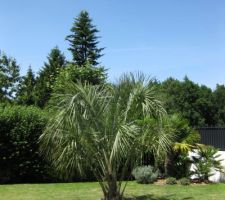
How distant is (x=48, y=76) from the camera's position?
39750 millimetres

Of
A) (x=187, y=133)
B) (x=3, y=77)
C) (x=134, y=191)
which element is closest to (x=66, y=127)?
(x=134, y=191)

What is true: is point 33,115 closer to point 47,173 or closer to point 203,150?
point 47,173

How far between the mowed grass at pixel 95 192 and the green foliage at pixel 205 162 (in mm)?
945

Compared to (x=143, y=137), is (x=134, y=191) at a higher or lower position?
lower

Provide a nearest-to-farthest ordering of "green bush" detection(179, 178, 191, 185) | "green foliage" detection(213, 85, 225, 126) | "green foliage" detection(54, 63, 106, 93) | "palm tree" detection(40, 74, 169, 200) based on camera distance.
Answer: "palm tree" detection(40, 74, 169, 200), "green bush" detection(179, 178, 191, 185), "green foliage" detection(54, 63, 106, 93), "green foliage" detection(213, 85, 225, 126)

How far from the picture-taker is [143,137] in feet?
37.1

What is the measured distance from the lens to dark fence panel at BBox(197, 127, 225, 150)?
1930cm

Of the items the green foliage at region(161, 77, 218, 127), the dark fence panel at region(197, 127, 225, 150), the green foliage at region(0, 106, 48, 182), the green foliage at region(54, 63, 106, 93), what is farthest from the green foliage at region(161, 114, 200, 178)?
the green foliage at region(161, 77, 218, 127)

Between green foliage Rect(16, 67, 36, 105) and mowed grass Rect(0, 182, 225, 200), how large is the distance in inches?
902

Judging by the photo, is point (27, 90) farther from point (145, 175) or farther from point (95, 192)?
point (95, 192)

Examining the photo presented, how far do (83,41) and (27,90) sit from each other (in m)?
7.47

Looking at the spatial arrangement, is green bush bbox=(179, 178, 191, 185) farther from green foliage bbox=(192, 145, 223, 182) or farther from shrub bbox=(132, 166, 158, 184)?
green foliage bbox=(192, 145, 223, 182)

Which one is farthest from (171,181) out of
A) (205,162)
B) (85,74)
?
(85,74)

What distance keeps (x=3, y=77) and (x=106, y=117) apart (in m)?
29.6
